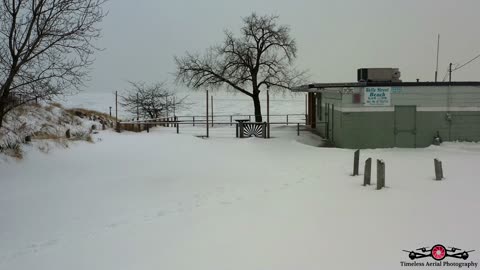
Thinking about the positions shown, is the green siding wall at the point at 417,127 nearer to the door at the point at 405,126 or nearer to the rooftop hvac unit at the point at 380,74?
the door at the point at 405,126

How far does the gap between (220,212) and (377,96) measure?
14210 millimetres

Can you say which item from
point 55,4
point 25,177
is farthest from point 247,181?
point 55,4

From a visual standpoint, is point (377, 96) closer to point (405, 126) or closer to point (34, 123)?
point (405, 126)

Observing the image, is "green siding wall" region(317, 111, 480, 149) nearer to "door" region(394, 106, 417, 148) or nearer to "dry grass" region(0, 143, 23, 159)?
"door" region(394, 106, 417, 148)

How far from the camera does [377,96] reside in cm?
2231

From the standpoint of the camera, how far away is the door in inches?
880

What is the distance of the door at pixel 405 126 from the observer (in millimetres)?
22344

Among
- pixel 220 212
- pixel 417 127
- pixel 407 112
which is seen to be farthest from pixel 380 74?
pixel 220 212

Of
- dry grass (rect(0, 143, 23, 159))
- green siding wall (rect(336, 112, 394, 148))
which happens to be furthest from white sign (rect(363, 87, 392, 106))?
dry grass (rect(0, 143, 23, 159))

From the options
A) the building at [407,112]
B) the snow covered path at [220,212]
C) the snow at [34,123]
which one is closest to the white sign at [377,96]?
the building at [407,112]

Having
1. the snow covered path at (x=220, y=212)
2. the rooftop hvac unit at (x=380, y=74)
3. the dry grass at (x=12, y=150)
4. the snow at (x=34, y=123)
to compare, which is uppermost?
the rooftop hvac unit at (x=380, y=74)

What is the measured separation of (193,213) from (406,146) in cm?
1516

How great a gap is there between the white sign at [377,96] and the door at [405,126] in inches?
25.7

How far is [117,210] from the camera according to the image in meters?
10.6
